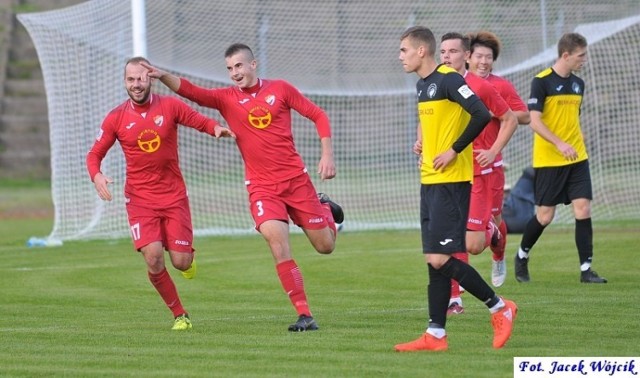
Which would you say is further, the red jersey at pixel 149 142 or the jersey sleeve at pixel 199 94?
the red jersey at pixel 149 142

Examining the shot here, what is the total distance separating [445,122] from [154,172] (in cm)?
281

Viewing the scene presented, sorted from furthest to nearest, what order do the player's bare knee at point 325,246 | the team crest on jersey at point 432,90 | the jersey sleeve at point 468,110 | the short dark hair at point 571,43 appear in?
1. the short dark hair at point 571,43
2. the player's bare knee at point 325,246
3. the team crest on jersey at point 432,90
4. the jersey sleeve at point 468,110

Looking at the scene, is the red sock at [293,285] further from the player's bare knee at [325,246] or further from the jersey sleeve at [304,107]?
the jersey sleeve at [304,107]

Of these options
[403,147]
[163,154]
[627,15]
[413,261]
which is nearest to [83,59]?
[403,147]

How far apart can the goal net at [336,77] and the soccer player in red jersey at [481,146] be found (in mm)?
9173

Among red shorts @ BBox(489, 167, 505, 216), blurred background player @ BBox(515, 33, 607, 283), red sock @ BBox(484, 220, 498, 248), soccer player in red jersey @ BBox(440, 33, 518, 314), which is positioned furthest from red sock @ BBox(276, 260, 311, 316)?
blurred background player @ BBox(515, 33, 607, 283)

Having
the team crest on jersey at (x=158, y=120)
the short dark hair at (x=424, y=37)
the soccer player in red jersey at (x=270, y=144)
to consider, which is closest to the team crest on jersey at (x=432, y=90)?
the short dark hair at (x=424, y=37)

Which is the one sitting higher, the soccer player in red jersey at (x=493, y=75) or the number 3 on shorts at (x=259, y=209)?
the soccer player in red jersey at (x=493, y=75)

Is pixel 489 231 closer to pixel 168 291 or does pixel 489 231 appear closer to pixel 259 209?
pixel 259 209

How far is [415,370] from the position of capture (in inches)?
287

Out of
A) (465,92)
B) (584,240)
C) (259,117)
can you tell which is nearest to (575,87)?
(584,240)

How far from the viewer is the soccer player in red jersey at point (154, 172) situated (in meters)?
9.90

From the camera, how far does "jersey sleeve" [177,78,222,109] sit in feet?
31.9

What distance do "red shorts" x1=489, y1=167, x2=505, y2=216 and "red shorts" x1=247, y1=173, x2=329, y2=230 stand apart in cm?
195
